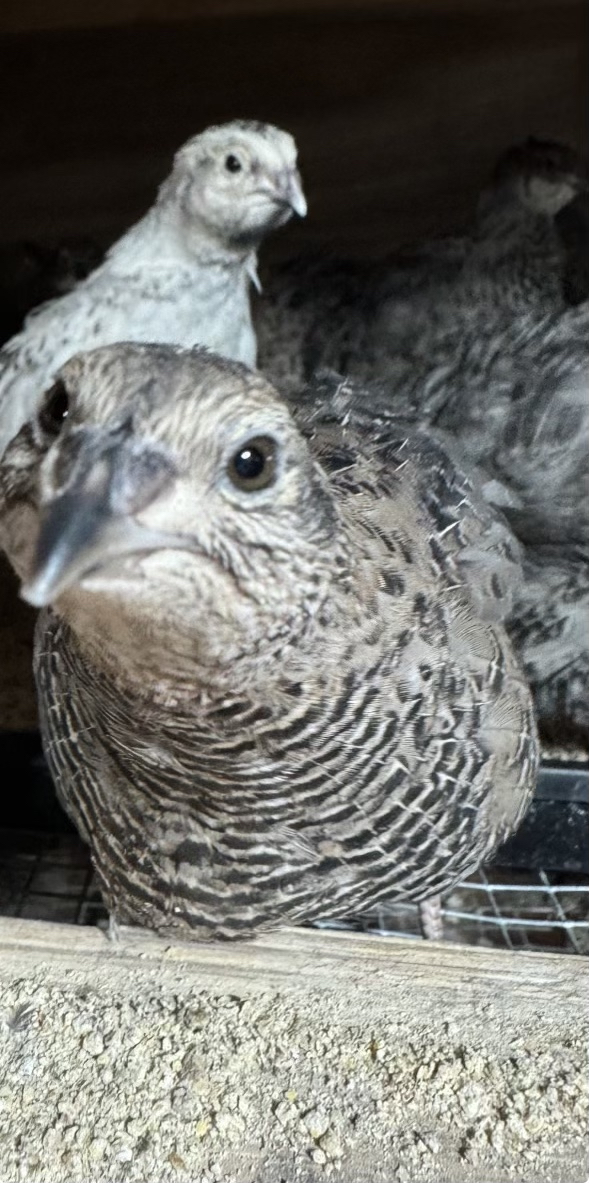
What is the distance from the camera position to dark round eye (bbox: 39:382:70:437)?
37.6 inches

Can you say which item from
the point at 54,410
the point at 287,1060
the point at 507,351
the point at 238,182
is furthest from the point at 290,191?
the point at 287,1060

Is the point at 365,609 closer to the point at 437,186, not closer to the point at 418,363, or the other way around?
the point at 418,363

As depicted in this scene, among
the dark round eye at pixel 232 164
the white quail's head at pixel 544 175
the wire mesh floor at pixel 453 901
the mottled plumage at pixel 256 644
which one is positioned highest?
the dark round eye at pixel 232 164

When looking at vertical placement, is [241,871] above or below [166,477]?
below

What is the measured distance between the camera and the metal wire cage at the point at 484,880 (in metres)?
1.99

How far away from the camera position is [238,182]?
2131 millimetres

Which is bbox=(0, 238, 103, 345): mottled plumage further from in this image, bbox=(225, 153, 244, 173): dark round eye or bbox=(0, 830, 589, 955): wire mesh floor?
bbox=(0, 830, 589, 955): wire mesh floor

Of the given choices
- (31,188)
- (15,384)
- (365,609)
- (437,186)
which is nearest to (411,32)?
(437,186)

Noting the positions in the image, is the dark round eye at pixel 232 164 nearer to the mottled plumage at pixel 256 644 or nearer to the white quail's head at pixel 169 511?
the mottled plumage at pixel 256 644

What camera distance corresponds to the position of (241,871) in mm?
1317

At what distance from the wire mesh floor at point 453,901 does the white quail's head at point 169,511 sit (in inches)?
47.3

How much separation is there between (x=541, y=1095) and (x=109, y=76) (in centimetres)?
295

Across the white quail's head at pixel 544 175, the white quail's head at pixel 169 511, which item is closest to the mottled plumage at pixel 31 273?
the white quail's head at pixel 544 175

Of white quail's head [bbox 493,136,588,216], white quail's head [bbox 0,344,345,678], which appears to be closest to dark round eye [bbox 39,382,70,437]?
white quail's head [bbox 0,344,345,678]
